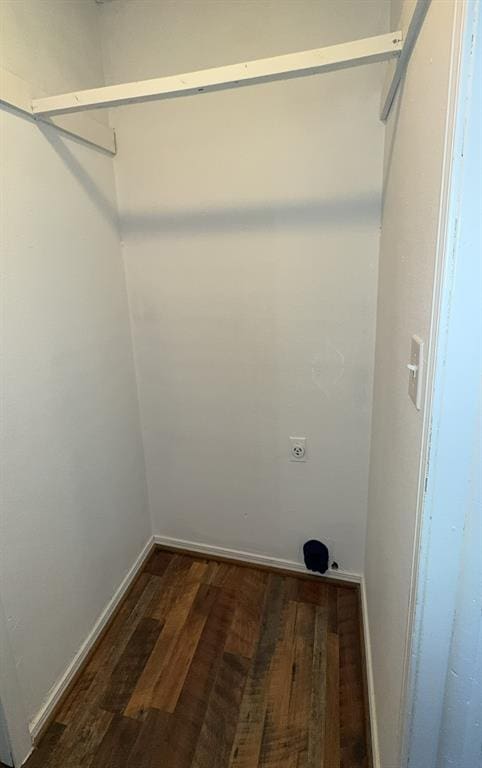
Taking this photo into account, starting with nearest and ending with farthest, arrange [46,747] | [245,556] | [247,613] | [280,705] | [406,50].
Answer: [406,50] → [46,747] → [280,705] → [247,613] → [245,556]

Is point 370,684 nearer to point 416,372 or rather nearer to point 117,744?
point 117,744

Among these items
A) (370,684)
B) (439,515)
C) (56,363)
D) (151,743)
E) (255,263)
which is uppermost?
(255,263)

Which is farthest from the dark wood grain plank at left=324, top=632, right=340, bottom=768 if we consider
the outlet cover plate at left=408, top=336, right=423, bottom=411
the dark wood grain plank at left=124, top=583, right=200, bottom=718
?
the outlet cover plate at left=408, top=336, right=423, bottom=411

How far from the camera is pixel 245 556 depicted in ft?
6.77

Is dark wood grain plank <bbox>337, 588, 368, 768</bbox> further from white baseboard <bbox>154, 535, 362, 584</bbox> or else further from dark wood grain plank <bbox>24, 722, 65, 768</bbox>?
dark wood grain plank <bbox>24, 722, 65, 768</bbox>

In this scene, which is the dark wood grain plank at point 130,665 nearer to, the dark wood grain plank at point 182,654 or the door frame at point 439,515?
the dark wood grain plank at point 182,654

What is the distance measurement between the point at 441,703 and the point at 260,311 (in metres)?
1.37

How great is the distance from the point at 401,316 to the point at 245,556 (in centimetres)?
159

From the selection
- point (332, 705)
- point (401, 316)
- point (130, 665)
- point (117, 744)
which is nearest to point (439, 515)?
point (401, 316)

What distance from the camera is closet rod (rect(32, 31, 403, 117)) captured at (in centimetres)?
93

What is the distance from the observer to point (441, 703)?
2.47ft

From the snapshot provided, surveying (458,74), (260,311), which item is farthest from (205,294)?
(458,74)

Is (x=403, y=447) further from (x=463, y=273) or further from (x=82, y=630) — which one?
(x=82, y=630)

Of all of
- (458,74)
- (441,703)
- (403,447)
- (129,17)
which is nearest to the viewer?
(458,74)
